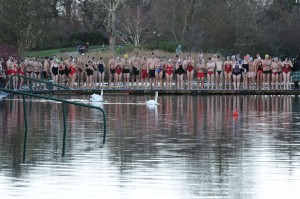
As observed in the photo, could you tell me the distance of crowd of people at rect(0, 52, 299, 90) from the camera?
5062cm

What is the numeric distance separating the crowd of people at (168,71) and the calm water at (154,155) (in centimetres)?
1669

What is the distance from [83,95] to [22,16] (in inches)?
1230

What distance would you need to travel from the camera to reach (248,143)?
862 inches

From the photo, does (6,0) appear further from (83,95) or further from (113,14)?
(83,95)

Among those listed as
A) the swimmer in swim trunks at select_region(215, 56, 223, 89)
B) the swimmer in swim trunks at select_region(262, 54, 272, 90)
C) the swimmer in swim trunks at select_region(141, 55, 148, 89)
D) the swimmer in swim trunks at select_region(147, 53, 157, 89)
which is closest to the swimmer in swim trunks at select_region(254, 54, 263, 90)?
the swimmer in swim trunks at select_region(262, 54, 272, 90)

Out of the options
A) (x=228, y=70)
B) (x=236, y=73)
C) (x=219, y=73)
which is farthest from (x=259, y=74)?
(x=219, y=73)

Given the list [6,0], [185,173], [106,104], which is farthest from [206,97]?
[6,0]

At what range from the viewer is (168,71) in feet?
167

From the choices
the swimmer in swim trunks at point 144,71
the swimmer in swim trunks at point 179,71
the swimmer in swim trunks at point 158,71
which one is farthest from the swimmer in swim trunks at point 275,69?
the swimmer in swim trunks at point 144,71

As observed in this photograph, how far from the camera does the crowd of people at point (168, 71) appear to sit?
166 feet

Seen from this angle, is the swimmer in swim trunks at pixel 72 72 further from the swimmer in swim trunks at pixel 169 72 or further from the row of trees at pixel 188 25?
the row of trees at pixel 188 25

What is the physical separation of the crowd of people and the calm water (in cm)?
1669

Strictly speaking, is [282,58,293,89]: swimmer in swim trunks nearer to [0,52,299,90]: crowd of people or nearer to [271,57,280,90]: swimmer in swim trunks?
[0,52,299,90]: crowd of people

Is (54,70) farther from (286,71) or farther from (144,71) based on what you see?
(286,71)
